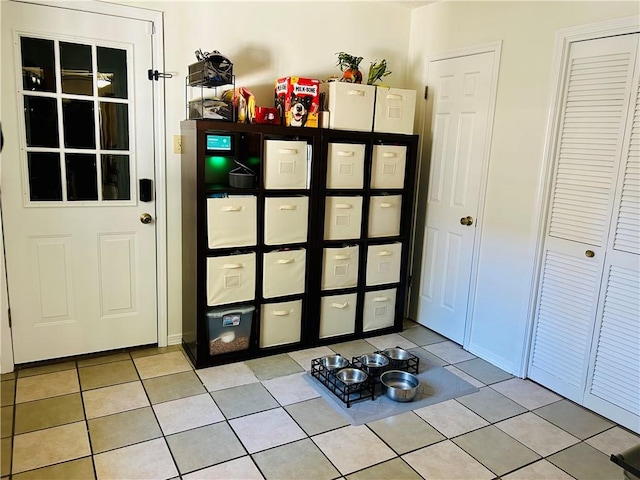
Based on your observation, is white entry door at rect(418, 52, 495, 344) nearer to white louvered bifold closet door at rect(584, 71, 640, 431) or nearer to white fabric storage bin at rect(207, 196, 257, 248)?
white louvered bifold closet door at rect(584, 71, 640, 431)

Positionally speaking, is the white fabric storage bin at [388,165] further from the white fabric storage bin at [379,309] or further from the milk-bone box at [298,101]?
the white fabric storage bin at [379,309]

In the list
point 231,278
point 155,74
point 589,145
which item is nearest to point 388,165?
point 589,145

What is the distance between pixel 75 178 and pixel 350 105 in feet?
5.78

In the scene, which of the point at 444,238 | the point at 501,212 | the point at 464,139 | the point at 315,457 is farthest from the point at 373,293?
the point at 315,457

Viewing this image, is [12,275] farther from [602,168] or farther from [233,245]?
[602,168]

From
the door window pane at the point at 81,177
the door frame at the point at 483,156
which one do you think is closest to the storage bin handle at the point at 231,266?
the door window pane at the point at 81,177

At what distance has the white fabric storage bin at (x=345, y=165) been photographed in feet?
10.3

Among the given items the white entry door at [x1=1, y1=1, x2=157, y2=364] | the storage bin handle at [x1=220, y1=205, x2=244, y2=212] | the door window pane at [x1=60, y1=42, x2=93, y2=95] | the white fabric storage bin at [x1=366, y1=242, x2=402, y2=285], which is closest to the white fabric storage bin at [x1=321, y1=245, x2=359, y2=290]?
the white fabric storage bin at [x1=366, y1=242, x2=402, y2=285]

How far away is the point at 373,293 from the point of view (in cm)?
353

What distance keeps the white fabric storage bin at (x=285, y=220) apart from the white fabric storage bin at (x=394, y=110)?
77 cm

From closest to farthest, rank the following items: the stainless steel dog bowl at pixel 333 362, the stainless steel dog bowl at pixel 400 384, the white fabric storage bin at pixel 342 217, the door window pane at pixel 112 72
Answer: the stainless steel dog bowl at pixel 400 384, the door window pane at pixel 112 72, the stainless steel dog bowl at pixel 333 362, the white fabric storage bin at pixel 342 217

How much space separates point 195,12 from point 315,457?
2637 mm

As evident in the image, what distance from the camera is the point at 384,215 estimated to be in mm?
3451

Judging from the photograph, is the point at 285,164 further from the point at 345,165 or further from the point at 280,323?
→ the point at 280,323
